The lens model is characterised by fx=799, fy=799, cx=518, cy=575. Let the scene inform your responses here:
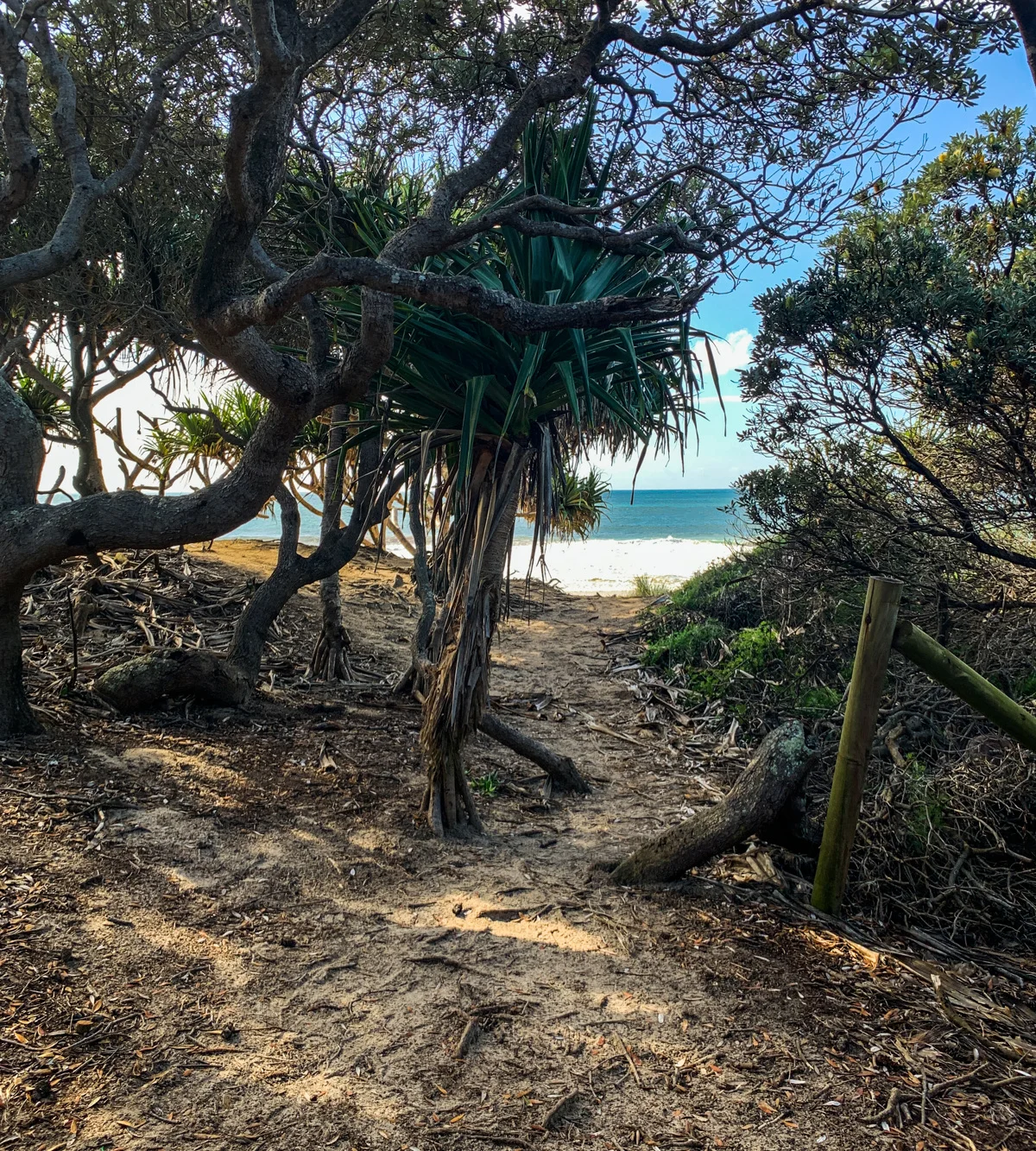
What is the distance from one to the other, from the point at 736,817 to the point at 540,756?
69.6 inches

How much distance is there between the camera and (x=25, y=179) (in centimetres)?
563

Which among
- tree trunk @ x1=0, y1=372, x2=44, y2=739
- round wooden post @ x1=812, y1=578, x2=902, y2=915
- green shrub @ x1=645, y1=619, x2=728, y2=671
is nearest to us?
round wooden post @ x1=812, y1=578, x2=902, y2=915

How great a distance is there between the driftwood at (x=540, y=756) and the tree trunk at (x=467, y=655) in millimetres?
479

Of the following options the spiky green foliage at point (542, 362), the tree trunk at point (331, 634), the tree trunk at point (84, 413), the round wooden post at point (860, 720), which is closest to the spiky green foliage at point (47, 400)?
the tree trunk at point (84, 413)

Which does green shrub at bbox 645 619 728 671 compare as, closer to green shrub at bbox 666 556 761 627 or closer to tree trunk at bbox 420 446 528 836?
green shrub at bbox 666 556 761 627

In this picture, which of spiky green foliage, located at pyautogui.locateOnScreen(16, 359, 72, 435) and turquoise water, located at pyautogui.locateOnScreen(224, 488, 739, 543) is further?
turquoise water, located at pyautogui.locateOnScreen(224, 488, 739, 543)

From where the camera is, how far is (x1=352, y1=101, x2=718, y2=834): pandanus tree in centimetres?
420

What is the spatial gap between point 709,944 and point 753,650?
14.3 ft

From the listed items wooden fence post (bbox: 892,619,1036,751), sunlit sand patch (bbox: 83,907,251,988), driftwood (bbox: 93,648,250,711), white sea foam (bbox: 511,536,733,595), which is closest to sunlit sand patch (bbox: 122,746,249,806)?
driftwood (bbox: 93,648,250,711)

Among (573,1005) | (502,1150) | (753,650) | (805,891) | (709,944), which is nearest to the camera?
(502,1150)

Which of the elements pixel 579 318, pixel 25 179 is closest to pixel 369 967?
pixel 579 318

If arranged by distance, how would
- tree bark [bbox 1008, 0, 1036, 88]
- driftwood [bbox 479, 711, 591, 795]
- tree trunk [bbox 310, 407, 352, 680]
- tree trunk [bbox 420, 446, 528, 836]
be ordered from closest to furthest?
tree bark [bbox 1008, 0, 1036, 88] → tree trunk [bbox 420, 446, 528, 836] → driftwood [bbox 479, 711, 591, 795] → tree trunk [bbox 310, 407, 352, 680]

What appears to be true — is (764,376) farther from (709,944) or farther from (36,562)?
(36,562)

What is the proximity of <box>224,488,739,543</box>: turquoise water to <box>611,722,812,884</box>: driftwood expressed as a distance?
25.1 m
